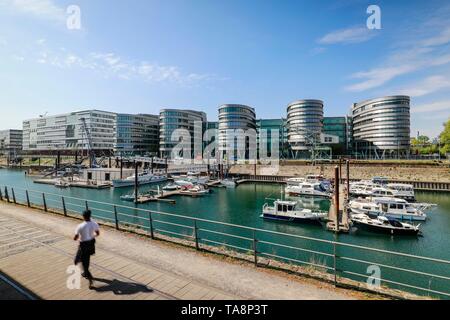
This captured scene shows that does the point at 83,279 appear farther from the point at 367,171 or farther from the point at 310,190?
the point at 367,171

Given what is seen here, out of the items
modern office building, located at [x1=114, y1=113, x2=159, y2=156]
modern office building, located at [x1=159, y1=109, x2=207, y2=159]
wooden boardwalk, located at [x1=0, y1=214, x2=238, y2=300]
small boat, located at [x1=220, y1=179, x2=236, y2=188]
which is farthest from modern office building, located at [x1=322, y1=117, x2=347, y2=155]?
wooden boardwalk, located at [x1=0, y1=214, x2=238, y2=300]

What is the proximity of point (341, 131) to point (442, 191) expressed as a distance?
A: 78524 mm

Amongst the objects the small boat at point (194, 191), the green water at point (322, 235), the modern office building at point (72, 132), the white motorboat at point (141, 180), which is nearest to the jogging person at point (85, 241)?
the green water at point (322, 235)

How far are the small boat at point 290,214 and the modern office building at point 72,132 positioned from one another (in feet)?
387

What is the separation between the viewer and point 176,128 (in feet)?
446

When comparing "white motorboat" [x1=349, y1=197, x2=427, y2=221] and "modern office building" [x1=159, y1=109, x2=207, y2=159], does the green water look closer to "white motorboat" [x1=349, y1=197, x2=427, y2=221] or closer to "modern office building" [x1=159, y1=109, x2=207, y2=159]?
"white motorboat" [x1=349, y1=197, x2=427, y2=221]

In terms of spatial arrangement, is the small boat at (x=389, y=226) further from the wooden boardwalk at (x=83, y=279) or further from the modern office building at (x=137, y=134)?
the modern office building at (x=137, y=134)

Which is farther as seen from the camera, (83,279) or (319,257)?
(319,257)

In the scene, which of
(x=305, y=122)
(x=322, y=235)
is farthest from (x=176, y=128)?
(x=322, y=235)

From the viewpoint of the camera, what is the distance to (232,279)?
7.19 metres

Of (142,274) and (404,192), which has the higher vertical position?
(142,274)

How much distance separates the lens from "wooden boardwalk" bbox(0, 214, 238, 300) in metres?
6.19

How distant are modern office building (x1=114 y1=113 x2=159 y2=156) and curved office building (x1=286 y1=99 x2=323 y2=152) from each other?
81038mm

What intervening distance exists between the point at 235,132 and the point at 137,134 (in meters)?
63.2
